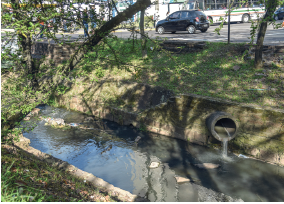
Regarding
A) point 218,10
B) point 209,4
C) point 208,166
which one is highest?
point 209,4

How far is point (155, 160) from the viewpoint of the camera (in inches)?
315

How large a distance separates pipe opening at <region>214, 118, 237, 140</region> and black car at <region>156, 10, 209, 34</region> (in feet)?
39.8

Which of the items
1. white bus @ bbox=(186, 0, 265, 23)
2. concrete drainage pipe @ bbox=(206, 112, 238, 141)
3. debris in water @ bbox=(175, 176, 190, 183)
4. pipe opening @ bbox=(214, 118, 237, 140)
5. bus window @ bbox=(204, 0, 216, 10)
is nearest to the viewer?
debris in water @ bbox=(175, 176, 190, 183)

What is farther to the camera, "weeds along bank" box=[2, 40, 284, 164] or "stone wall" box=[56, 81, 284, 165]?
"weeds along bank" box=[2, 40, 284, 164]

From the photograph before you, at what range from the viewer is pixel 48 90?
559 cm

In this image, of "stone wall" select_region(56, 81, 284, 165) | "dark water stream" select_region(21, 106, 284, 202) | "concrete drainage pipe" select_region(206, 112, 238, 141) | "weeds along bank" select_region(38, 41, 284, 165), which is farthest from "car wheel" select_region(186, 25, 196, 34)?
"concrete drainage pipe" select_region(206, 112, 238, 141)

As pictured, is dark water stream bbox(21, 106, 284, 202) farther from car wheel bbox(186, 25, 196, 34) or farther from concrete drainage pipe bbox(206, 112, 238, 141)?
car wheel bbox(186, 25, 196, 34)

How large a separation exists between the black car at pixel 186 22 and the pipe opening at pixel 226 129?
477 inches

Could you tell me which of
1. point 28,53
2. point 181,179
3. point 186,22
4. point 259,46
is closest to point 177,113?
point 181,179

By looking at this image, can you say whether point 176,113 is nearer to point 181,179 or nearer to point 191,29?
point 181,179

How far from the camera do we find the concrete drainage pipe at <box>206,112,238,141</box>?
7.86 meters

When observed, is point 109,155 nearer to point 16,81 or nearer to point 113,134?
point 113,134

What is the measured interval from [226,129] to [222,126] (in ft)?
0.86

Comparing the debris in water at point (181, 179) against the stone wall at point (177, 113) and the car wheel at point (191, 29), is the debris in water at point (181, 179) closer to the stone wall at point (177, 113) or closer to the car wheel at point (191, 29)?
the stone wall at point (177, 113)
